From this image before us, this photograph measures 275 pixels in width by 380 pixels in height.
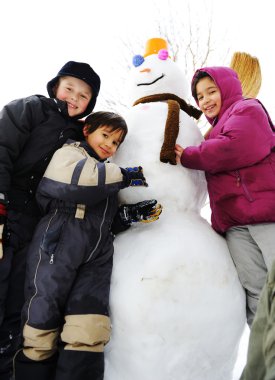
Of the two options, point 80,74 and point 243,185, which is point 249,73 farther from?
point 80,74

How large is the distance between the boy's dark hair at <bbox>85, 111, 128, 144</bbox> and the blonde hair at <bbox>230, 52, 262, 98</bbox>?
1308 mm

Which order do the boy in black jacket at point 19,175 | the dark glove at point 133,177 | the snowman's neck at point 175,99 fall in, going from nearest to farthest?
the boy in black jacket at point 19,175 < the dark glove at point 133,177 < the snowman's neck at point 175,99

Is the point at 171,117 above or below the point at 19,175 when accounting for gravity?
above

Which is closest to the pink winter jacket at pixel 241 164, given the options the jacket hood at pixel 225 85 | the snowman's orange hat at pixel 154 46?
the jacket hood at pixel 225 85

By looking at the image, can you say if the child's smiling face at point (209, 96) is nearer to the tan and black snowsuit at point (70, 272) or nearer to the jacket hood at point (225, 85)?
the jacket hood at point (225, 85)

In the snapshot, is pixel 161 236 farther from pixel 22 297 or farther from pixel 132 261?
pixel 22 297

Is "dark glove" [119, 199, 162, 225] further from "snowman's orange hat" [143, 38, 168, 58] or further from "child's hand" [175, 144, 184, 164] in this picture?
"snowman's orange hat" [143, 38, 168, 58]

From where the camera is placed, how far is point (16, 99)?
175 cm

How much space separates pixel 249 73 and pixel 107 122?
1.48 m

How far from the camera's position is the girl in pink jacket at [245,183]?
1.62 meters

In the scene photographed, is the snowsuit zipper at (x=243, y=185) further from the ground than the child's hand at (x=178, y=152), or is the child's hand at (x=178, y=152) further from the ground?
the child's hand at (x=178, y=152)

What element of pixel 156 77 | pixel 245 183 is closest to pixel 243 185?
pixel 245 183

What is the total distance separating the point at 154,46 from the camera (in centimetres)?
245

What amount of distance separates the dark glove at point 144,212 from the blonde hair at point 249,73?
149cm
